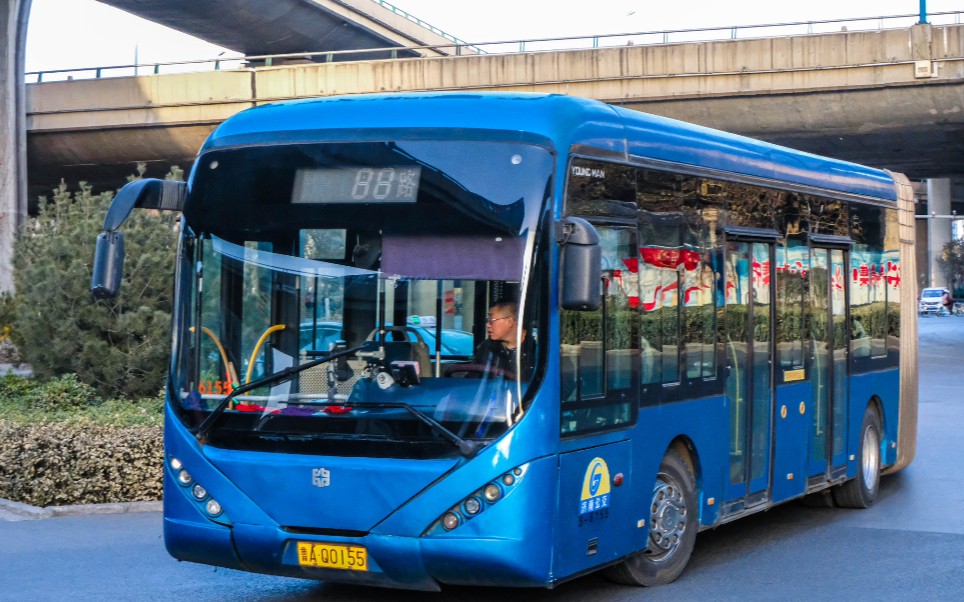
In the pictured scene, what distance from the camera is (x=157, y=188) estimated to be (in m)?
7.89

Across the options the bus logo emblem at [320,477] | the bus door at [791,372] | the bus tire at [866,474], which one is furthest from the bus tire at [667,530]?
the bus tire at [866,474]

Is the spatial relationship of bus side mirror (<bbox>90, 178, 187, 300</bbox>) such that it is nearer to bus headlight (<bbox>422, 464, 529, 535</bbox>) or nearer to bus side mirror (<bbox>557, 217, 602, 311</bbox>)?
bus headlight (<bbox>422, 464, 529, 535</bbox>)

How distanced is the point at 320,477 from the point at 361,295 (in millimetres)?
951

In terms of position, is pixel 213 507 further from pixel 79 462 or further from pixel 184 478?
pixel 79 462

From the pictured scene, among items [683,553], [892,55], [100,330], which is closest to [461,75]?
[892,55]

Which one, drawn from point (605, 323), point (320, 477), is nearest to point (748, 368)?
point (605, 323)

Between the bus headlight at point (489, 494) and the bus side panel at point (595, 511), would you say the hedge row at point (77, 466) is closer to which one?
the bus side panel at point (595, 511)

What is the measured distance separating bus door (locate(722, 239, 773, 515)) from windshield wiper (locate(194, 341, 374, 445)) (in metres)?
3.14

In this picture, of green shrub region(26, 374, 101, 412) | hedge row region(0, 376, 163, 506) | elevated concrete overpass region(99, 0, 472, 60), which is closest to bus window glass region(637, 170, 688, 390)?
hedge row region(0, 376, 163, 506)

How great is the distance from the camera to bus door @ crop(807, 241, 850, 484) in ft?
36.5

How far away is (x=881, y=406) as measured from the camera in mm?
12828

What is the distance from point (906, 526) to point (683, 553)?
3297mm

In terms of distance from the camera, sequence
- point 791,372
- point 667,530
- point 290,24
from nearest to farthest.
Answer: point 667,530 < point 791,372 < point 290,24

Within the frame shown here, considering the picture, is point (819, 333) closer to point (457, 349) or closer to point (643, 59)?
point (457, 349)
